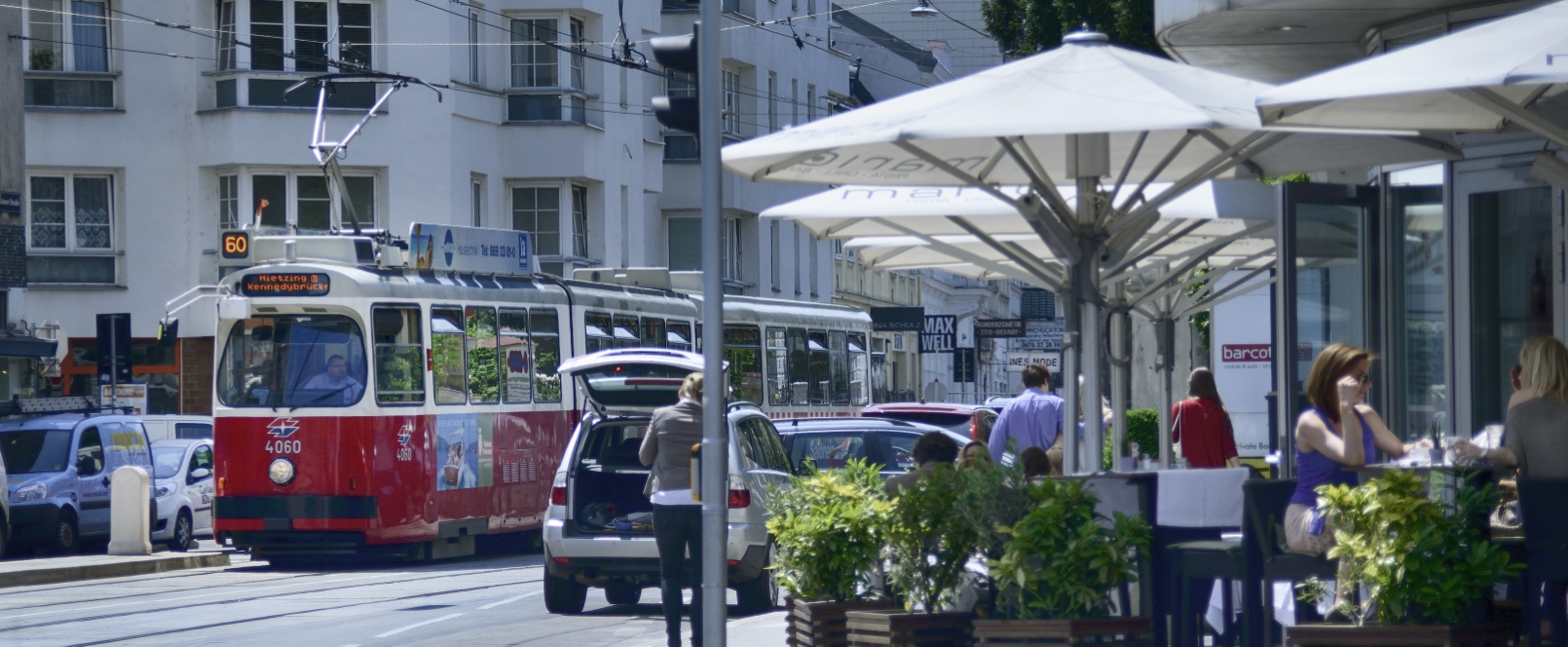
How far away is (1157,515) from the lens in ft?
28.7

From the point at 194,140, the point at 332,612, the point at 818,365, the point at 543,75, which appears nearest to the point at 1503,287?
the point at 332,612

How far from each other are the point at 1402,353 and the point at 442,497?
37.6 ft

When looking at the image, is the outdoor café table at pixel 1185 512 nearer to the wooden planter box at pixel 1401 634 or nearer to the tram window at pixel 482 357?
the wooden planter box at pixel 1401 634

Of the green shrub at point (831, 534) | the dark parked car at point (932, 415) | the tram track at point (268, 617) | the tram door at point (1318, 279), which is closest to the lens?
the green shrub at point (831, 534)

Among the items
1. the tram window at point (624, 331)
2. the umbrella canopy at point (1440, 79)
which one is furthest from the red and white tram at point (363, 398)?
the umbrella canopy at point (1440, 79)

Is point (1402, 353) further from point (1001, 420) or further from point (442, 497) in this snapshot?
point (442, 497)

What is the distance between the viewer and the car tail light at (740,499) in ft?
48.3

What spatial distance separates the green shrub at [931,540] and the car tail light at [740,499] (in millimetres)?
6843

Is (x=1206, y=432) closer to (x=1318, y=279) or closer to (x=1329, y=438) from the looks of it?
(x=1318, y=279)

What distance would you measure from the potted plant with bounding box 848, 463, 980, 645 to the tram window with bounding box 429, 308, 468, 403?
13.6 meters

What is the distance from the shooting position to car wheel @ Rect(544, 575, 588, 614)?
15.4 metres

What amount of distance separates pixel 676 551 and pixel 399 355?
895cm

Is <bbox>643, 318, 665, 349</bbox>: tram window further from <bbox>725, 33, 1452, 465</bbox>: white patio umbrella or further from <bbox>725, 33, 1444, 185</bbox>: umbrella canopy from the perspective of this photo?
<bbox>725, 33, 1444, 185</bbox>: umbrella canopy

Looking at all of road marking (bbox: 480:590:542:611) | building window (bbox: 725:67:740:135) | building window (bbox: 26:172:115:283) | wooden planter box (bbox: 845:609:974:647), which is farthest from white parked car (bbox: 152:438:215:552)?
building window (bbox: 725:67:740:135)
